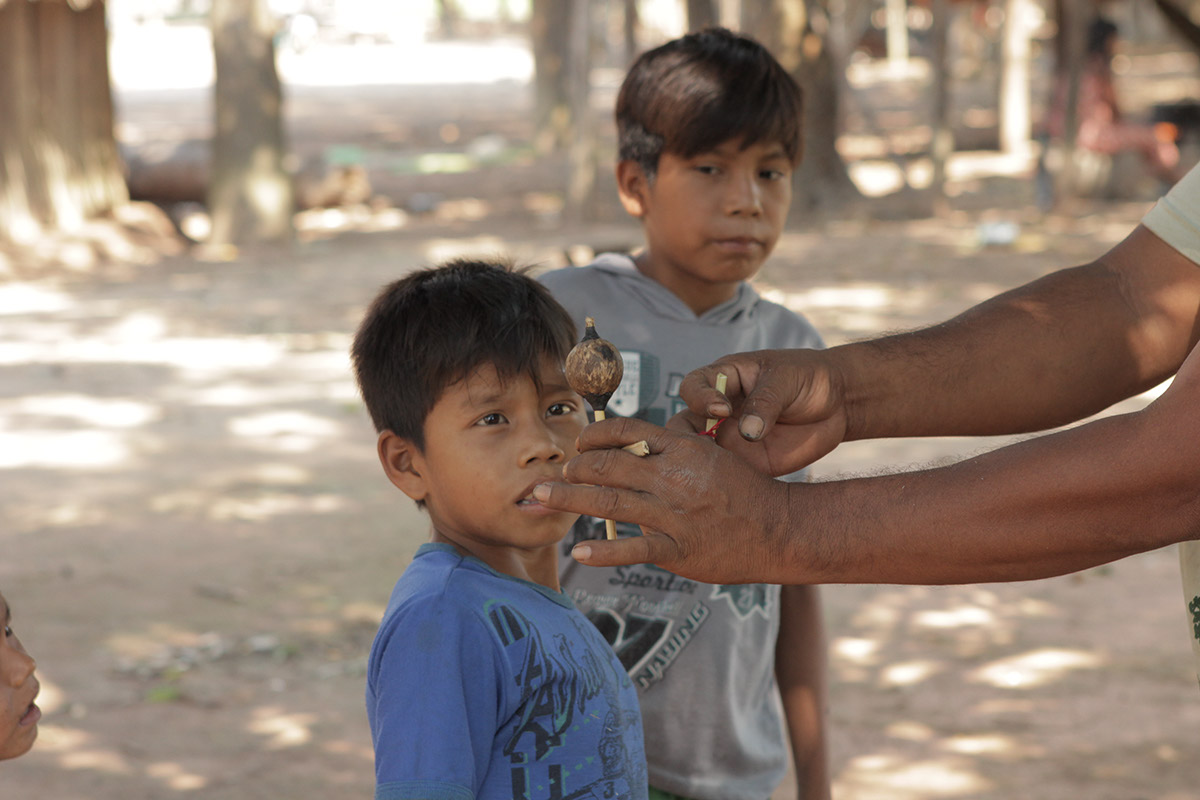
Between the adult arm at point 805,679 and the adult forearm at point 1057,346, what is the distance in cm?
49

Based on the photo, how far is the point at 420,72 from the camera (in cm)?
4694

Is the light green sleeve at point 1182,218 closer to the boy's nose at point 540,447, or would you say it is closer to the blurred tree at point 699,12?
the boy's nose at point 540,447

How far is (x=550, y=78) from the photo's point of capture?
2284 cm

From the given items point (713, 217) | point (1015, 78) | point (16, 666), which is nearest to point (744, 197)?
point (713, 217)

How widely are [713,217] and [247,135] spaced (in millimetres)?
11901

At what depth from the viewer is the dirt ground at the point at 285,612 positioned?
13.6 ft

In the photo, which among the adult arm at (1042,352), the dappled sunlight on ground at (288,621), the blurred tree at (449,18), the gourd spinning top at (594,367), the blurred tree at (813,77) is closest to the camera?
the gourd spinning top at (594,367)

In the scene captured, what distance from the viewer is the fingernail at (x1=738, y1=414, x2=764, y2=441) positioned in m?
1.94

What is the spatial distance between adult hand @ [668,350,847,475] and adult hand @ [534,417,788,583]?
140mm

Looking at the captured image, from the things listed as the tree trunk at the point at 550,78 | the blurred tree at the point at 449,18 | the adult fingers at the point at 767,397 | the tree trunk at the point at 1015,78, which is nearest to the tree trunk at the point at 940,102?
the tree trunk at the point at 1015,78

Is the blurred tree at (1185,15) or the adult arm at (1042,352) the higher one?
the blurred tree at (1185,15)

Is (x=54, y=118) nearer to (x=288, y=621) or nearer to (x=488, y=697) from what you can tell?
(x=288, y=621)

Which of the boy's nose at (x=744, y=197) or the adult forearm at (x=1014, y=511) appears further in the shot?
the boy's nose at (x=744, y=197)

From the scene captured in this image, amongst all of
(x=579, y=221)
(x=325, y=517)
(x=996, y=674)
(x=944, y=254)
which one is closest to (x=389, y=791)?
(x=996, y=674)
